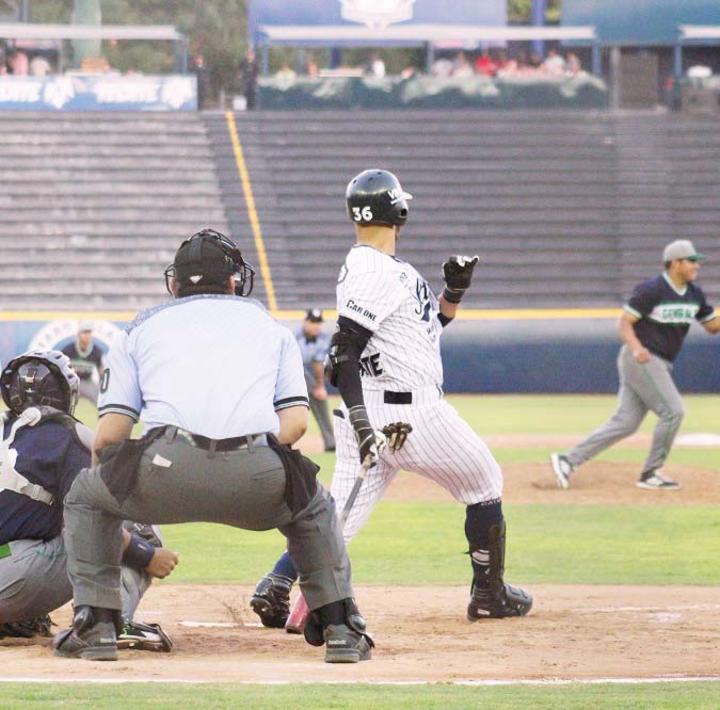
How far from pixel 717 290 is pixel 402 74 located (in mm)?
9458

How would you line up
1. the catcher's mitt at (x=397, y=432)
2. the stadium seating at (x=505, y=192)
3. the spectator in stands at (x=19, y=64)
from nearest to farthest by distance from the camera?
the catcher's mitt at (x=397, y=432) → the stadium seating at (x=505, y=192) → the spectator in stands at (x=19, y=64)

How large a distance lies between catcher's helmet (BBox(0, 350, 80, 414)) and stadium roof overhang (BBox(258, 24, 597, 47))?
30.8 m

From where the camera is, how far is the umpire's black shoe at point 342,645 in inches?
244

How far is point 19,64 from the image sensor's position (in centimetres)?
3450

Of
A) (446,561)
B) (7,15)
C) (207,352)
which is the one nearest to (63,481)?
(207,352)

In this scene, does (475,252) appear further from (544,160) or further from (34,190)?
(34,190)

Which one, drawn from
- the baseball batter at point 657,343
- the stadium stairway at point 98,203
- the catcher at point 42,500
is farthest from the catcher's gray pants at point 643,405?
the stadium stairway at point 98,203

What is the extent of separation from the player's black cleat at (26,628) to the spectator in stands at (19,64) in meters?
28.7

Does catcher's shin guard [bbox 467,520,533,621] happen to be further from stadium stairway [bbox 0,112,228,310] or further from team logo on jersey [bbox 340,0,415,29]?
team logo on jersey [bbox 340,0,415,29]

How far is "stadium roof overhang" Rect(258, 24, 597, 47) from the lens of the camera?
36.7m

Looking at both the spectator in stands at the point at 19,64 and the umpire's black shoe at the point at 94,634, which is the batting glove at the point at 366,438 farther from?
the spectator in stands at the point at 19,64

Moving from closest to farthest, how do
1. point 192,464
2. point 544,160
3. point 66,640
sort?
1. point 192,464
2. point 66,640
3. point 544,160

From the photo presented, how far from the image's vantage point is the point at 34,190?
32188 millimetres

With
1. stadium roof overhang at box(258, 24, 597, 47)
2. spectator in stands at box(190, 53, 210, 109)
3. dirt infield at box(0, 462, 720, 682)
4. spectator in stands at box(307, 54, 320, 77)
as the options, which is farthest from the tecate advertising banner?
dirt infield at box(0, 462, 720, 682)
